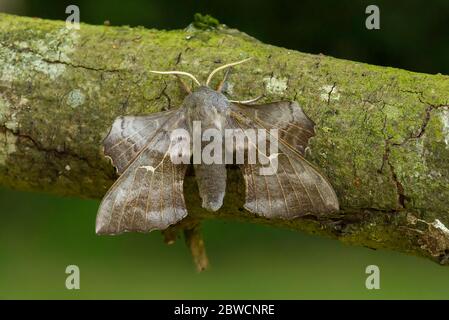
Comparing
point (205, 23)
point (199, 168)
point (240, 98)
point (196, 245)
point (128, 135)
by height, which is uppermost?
point (205, 23)

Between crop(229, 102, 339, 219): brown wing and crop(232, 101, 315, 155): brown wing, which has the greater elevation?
crop(232, 101, 315, 155): brown wing

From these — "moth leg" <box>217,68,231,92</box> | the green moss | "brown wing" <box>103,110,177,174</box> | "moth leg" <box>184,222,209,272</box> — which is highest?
the green moss

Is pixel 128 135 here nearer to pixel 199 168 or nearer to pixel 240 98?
pixel 199 168

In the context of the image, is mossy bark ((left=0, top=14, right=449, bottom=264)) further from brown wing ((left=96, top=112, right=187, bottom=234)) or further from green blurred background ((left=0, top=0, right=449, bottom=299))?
green blurred background ((left=0, top=0, right=449, bottom=299))

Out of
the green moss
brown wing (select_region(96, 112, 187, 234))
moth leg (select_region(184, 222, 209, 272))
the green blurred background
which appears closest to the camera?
brown wing (select_region(96, 112, 187, 234))

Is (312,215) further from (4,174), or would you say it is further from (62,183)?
(4,174)

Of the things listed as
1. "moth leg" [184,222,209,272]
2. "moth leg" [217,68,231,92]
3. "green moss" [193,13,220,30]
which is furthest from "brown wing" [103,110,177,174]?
"moth leg" [184,222,209,272]

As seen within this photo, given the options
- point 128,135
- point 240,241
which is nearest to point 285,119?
point 128,135
